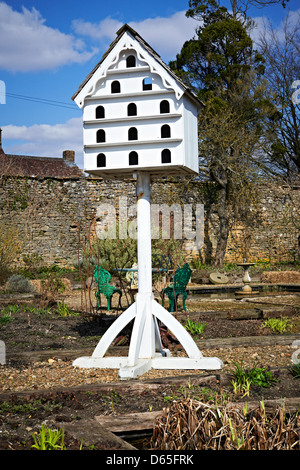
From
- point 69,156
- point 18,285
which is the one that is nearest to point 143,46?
point 18,285

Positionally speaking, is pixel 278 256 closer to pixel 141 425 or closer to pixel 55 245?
pixel 55 245

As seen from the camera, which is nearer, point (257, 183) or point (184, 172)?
point (184, 172)

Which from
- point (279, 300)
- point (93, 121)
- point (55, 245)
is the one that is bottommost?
point (279, 300)

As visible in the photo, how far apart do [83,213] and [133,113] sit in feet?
36.3

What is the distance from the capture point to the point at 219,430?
2.54 meters

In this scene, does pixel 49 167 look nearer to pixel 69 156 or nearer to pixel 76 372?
pixel 69 156

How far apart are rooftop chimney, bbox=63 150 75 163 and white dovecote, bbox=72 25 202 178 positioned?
23418 mm

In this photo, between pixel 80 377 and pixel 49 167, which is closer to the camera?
pixel 80 377

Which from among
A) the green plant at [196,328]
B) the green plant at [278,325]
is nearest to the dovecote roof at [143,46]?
the green plant at [196,328]

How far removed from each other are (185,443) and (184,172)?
2919mm

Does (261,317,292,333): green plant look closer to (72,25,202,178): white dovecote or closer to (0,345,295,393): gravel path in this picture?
(0,345,295,393): gravel path

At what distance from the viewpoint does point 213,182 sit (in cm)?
1695

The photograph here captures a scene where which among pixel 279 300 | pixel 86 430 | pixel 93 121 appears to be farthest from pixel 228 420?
pixel 279 300

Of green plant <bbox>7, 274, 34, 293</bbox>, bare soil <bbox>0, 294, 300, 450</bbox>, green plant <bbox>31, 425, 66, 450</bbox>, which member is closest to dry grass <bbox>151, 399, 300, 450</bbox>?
bare soil <bbox>0, 294, 300, 450</bbox>
